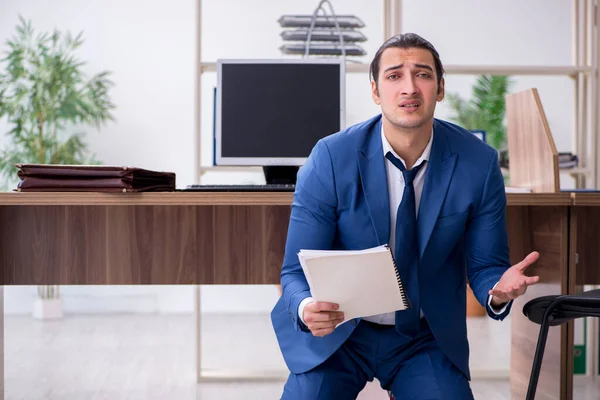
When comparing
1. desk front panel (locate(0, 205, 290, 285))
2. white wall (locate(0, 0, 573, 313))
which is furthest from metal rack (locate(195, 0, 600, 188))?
white wall (locate(0, 0, 573, 313))

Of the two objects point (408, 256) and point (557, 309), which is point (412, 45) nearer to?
point (408, 256)

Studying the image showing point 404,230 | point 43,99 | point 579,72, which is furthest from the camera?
point 43,99

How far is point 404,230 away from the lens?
1.70 metres

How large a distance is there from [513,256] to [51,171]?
58.5 inches

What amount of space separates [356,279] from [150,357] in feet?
9.86

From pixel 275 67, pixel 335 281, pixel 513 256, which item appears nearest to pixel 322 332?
pixel 335 281

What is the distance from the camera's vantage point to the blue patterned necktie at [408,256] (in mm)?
1701

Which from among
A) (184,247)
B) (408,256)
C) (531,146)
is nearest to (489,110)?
(531,146)

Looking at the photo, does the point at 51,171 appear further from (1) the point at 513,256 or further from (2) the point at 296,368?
(1) the point at 513,256

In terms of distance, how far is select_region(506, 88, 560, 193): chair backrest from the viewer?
8.26 ft

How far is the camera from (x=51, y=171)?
84.7 inches

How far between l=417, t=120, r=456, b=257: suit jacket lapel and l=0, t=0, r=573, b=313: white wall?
14.1 feet

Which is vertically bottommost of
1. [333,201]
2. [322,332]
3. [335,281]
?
[322,332]

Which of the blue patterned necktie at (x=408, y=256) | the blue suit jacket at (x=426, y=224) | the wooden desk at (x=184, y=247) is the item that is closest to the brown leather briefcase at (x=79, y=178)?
the wooden desk at (x=184, y=247)
